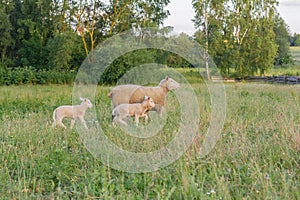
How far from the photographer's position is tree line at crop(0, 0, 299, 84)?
28922 millimetres

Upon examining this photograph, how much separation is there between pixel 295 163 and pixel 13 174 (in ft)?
10.8

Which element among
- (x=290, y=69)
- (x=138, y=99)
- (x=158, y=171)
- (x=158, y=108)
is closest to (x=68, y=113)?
(x=138, y=99)

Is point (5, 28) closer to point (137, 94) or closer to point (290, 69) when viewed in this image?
point (137, 94)

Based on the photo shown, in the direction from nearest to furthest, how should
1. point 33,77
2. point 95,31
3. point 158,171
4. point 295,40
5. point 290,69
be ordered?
point 158,171 → point 33,77 → point 95,31 → point 290,69 → point 295,40

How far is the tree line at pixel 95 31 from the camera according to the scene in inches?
1139

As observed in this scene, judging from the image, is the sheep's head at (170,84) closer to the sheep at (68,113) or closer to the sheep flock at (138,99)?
the sheep flock at (138,99)

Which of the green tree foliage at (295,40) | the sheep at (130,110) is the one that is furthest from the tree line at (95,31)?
the green tree foliage at (295,40)

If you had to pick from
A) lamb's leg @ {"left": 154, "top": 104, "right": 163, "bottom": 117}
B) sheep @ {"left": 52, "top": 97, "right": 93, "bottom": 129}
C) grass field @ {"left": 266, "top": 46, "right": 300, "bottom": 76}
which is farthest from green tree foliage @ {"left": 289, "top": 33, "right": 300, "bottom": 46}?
sheep @ {"left": 52, "top": 97, "right": 93, "bottom": 129}

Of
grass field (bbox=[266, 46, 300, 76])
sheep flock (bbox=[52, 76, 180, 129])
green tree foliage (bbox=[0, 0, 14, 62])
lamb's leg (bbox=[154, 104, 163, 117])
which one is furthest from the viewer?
grass field (bbox=[266, 46, 300, 76])

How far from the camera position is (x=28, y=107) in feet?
33.7

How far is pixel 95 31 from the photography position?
30.0 m

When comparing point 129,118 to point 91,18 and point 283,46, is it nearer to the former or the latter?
point 91,18

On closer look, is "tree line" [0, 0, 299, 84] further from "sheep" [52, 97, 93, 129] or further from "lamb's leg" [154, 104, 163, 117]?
"sheep" [52, 97, 93, 129]

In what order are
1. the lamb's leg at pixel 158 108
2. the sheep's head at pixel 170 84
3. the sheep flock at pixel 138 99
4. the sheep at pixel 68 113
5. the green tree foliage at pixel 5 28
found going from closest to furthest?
the sheep at pixel 68 113, the sheep flock at pixel 138 99, the lamb's leg at pixel 158 108, the sheep's head at pixel 170 84, the green tree foliage at pixel 5 28
